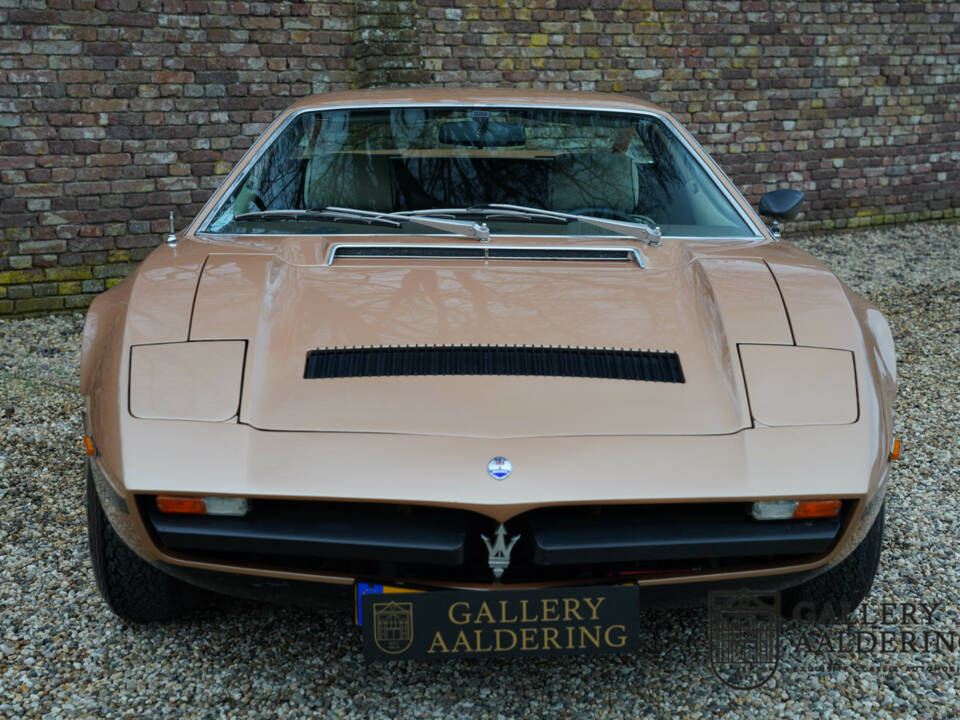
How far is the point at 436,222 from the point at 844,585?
1.55m

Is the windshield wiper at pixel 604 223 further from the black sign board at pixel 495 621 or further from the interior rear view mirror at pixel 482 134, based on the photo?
the black sign board at pixel 495 621

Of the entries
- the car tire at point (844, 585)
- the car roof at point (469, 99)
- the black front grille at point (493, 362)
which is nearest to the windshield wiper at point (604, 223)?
the car roof at point (469, 99)

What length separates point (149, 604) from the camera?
7.97ft

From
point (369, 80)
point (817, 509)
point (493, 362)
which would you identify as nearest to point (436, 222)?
point (493, 362)

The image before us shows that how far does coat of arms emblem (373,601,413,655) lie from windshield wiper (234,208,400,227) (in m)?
1.33

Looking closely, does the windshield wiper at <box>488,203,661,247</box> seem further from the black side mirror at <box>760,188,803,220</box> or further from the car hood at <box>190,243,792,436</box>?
the black side mirror at <box>760,188,803,220</box>

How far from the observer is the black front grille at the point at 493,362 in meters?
2.14

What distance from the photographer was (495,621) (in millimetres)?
1936

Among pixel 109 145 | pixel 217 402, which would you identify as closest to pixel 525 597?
pixel 217 402

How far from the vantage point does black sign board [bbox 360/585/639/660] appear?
1929 millimetres

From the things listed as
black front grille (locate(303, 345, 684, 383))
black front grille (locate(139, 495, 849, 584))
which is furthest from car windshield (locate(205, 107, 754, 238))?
black front grille (locate(139, 495, 849, 584))

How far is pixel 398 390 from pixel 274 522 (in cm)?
39

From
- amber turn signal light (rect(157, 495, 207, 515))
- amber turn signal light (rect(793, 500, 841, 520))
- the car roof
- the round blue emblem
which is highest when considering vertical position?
the car roof

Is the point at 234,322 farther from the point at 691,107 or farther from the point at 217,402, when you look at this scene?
the point at 691,107
